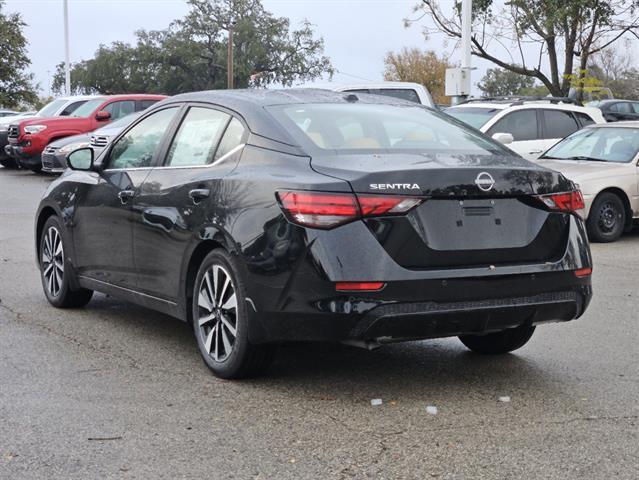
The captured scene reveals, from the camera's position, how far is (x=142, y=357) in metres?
6.30

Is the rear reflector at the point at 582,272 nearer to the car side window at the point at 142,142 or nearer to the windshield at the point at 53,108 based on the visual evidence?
the car side window at the point at 142,142

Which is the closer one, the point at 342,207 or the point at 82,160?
the point at 342,207

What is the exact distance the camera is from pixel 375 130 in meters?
5.87

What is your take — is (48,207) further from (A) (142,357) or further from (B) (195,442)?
(B) (195,442)

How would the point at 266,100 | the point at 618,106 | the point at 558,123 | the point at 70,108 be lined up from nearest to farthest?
the point at 266,100 < the point at 558,123 < the point at 70,108 < the point at 618,106

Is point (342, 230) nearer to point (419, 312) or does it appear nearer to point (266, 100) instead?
point (419, 312)

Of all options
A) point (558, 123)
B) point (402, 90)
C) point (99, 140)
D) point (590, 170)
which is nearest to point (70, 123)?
point (99, 140)

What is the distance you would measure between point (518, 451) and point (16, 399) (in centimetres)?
253

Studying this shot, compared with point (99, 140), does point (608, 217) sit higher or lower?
lower

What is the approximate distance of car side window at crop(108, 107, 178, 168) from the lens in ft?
22.0

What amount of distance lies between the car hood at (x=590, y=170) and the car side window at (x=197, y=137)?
22.7 ft

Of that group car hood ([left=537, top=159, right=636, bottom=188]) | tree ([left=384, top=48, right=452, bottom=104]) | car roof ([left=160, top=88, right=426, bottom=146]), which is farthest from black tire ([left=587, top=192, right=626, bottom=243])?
tree ([left=384, top=48, right=452, bottom=104])

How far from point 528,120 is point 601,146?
3.10 meters

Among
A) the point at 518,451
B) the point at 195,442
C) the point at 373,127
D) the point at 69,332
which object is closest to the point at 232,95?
the point at 373,127
